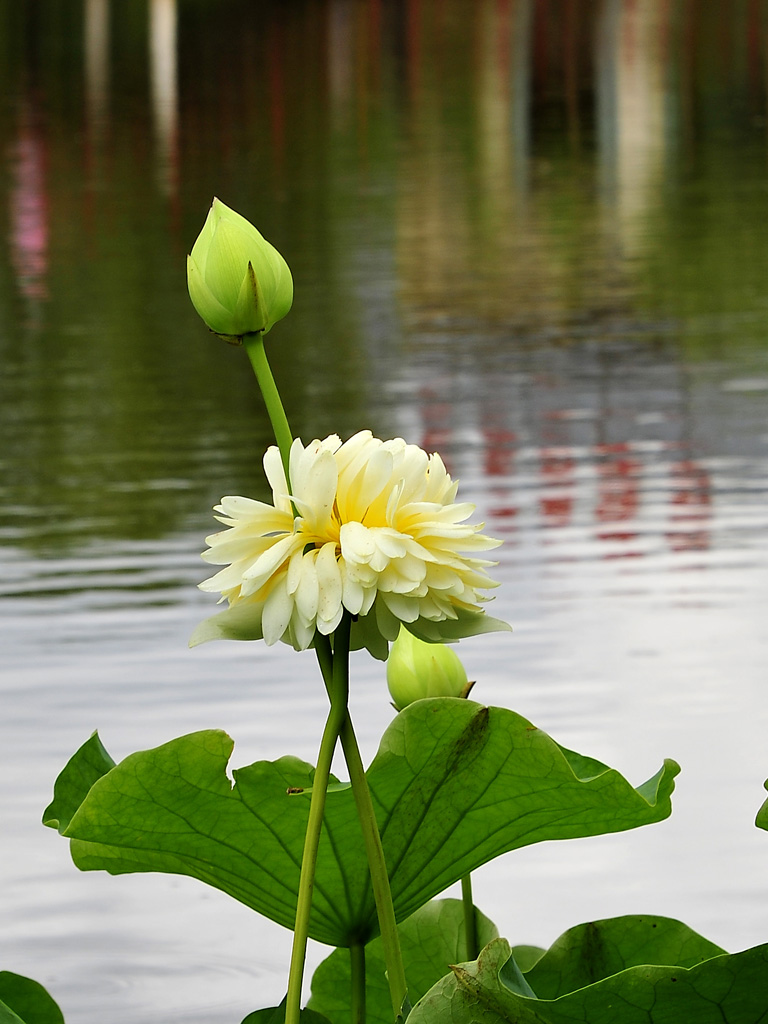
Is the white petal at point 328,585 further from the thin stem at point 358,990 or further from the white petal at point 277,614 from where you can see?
the thin stem at point 358,990

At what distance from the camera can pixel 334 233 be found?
4.70 metres

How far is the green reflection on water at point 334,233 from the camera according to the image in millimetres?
2719

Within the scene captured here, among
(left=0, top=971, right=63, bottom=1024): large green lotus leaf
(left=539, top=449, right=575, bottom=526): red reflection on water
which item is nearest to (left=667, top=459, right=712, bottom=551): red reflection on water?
(left=539, top=449, right=575, bottom=526): red reflection on water

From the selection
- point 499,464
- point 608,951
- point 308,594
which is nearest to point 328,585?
point 308,594

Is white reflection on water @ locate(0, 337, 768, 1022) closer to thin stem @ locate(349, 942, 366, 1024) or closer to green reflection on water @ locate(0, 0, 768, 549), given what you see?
green reflection on water @ locate(0, 0, 768, 549)

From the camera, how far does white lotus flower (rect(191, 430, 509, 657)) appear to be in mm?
422

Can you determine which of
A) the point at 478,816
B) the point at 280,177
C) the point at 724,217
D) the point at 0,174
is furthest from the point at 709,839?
the point at 0,174

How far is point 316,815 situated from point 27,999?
0.22 meters

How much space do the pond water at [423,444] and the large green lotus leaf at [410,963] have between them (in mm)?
297

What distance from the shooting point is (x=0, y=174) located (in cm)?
659

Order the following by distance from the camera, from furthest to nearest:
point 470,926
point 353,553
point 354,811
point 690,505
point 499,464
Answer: point 499,464 → point 690,505 → point 470,926 → point 354,811 → point 353,553

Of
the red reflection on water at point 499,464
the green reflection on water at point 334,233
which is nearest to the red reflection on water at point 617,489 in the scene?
the red reflection on water at point 499,464

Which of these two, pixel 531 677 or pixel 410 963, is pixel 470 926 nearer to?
pixel 410 963

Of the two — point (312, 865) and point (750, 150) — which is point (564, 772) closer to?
point (312, 865)
